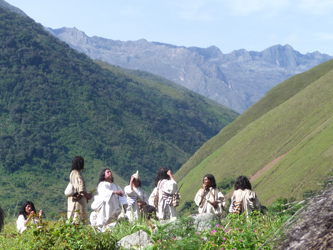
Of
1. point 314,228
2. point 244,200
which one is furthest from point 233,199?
point 314,228

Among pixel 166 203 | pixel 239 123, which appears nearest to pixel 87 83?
pixel 239 123

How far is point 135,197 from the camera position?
9.09 m

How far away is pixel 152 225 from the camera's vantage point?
571 centimetres

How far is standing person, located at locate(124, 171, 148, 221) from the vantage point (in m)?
8.97

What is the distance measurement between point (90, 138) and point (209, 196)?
301 ft

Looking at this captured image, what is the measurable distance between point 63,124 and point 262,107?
45471 millimetres

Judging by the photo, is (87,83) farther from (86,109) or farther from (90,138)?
(90,138)

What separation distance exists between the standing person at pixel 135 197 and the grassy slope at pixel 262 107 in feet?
230

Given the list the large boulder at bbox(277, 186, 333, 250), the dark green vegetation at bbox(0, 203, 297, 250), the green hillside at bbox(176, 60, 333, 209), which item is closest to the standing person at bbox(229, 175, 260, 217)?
the dark green vegetation at bbox(0, 203, 297, 250)

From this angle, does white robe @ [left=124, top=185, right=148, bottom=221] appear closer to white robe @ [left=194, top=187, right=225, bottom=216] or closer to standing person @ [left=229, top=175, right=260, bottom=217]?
white robe @ [left=194, top=187, right=225, bottom=216]

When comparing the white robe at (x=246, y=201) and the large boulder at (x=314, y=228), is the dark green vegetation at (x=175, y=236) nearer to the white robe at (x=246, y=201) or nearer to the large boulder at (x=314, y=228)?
the large boulder at (x=314, y=228)

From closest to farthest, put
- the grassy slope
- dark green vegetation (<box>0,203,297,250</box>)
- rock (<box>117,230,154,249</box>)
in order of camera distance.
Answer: dark green vegetation (<box>0,203,297,250</box>) < rock (<box>117,230,154,249</box>) < the grassy slope

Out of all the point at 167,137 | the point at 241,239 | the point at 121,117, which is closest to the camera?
the point at 241,239

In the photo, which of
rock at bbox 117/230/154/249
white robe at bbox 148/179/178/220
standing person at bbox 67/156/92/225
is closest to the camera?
rock at bbox 117/230/154/249
